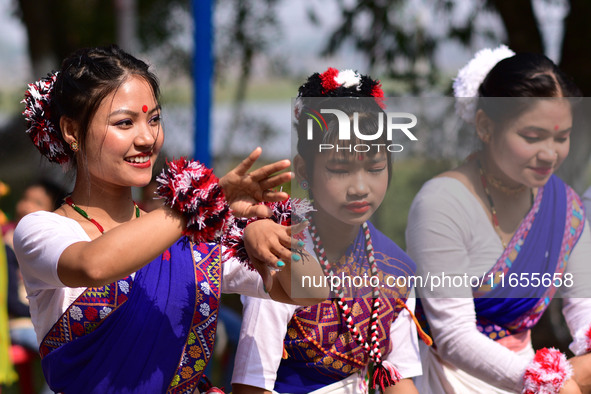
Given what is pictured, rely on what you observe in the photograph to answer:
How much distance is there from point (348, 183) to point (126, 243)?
0.71 metres

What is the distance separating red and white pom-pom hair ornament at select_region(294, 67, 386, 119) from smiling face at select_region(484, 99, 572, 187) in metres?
0.48

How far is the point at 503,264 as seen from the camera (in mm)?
2535

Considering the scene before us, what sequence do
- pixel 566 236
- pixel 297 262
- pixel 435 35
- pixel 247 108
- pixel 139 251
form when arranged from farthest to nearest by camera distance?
pixel 247 108
pixel 435 35
pixel 566 236
pixel 297 262
pixel 139 251

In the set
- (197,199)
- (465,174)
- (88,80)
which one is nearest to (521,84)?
(465,174)

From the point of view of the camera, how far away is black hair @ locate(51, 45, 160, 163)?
205 cm

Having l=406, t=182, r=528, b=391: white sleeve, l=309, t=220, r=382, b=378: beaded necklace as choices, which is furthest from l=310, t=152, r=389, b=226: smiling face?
l=406, t=182, r=528, b=391: white sleeve

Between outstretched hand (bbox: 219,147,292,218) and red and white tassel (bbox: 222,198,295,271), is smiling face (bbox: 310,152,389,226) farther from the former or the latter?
outstretched hand (bbox: 219,147,292,218)

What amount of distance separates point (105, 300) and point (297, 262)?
525mm

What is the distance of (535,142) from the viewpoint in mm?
2432

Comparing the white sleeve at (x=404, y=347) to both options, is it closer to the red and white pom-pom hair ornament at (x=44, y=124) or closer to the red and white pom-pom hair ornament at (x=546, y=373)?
the red and white pom-pom hair ornament at (x=546, y=373)

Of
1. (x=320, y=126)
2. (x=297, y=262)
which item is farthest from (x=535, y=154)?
(x=297, y=262)

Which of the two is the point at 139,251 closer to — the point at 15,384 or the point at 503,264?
the point at 503,264

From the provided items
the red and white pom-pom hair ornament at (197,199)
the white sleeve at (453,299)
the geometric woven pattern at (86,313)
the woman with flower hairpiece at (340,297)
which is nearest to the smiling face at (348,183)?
the woman with flower hairpiece at (340,297)

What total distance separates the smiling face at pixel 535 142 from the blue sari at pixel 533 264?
153mm
